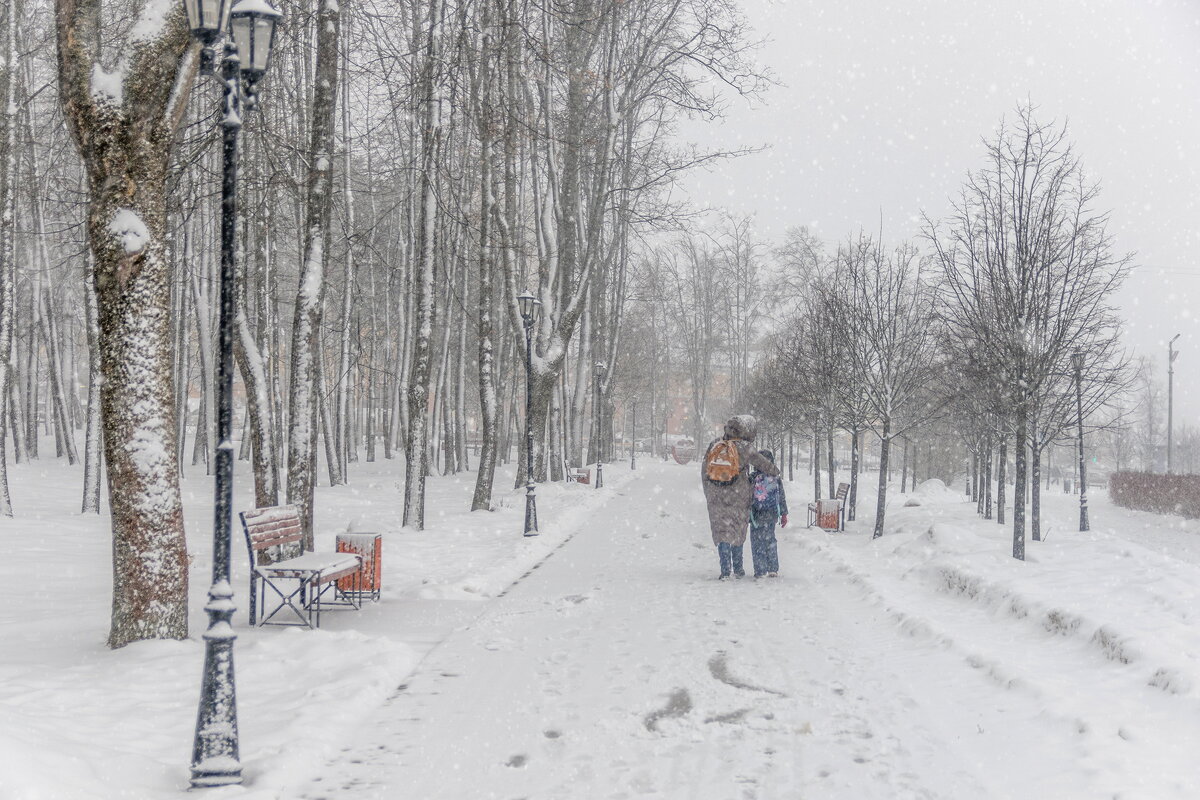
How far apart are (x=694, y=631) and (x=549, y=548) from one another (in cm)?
667

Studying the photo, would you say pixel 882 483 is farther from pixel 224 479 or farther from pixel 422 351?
pixel 224 479

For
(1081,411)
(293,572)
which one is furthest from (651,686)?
(1081,411)

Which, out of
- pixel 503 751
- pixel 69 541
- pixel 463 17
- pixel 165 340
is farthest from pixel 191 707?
pixel 69 541

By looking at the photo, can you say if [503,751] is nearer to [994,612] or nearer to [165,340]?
[165,340]

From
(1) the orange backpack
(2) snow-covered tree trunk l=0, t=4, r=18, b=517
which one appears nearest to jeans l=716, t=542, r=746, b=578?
(1) the orange backpack

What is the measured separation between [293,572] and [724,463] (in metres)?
5.46

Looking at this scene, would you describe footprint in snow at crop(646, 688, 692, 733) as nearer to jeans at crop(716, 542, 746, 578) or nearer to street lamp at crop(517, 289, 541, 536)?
jeans at crop(716, 542, 746, 578)

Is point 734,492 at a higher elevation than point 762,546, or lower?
higher

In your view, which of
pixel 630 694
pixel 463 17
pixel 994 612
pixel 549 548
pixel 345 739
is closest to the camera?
pixel 345 739

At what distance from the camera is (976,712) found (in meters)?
5.69

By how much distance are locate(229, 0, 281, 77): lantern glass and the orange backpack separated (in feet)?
23.9

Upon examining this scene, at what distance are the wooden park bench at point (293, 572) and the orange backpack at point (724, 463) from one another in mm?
4540

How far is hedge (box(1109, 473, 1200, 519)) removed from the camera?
106ft

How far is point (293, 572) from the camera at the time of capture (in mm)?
7758
